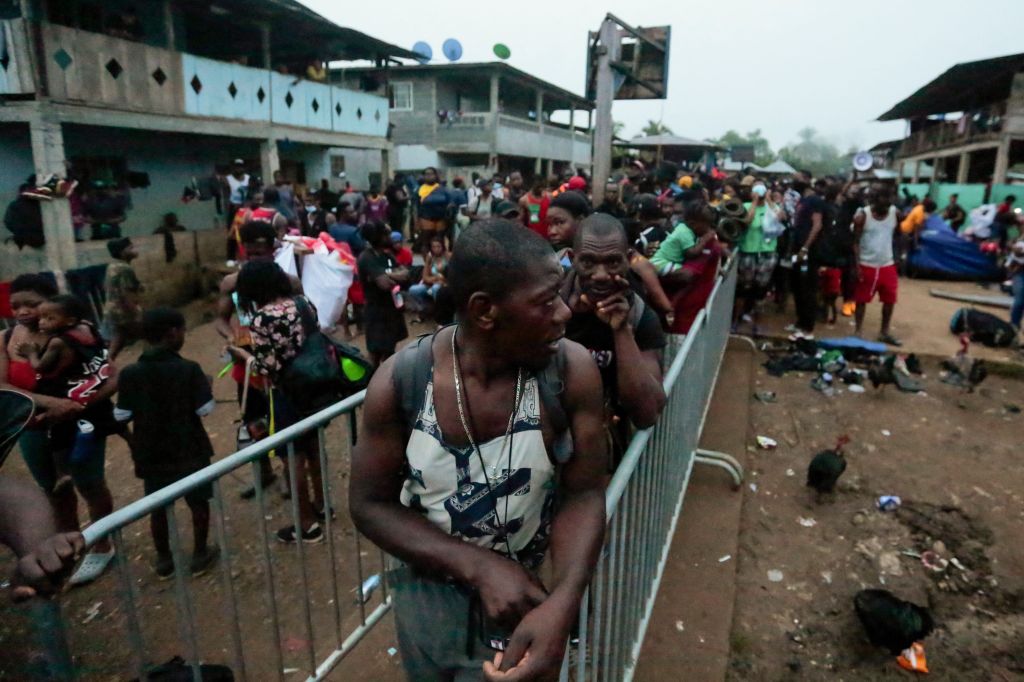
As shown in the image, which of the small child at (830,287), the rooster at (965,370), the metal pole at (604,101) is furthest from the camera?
the small child at (830,287)

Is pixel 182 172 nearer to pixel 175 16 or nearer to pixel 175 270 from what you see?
pixel 175 16

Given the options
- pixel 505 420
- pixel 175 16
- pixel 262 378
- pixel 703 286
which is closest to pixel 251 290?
pixel 262 378

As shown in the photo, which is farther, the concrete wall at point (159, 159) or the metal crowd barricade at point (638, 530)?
the concrete wall at point (159, 159)

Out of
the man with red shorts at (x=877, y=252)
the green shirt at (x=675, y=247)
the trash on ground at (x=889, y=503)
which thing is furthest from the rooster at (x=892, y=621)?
the man with red shorts at (x=877, y=252)

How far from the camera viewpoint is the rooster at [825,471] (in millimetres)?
4520

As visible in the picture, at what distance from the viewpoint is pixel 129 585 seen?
5.49 ft

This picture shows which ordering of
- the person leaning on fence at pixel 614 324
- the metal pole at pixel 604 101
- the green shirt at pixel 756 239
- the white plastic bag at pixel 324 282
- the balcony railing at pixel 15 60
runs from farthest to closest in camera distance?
the balcony railing at pixel 15 60, the metal pole at pixel 604 101, the green shirt at pixel 756 239, the white plastic bag at pixel 324 282, the person leaning on fence at pixel 614 324

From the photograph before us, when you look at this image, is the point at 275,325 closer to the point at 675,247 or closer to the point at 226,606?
the point at 226,606

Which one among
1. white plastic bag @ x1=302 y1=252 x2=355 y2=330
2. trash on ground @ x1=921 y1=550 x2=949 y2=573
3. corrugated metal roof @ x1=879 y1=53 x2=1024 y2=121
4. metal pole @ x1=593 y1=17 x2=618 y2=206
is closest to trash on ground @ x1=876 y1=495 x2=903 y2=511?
trash on ground @ x1=921 y1=550 x2=949 y2=573

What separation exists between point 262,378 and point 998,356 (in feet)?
26.6

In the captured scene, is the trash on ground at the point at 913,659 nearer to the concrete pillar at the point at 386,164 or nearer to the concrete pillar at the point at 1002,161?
the concrete pillar at the point at 386,164

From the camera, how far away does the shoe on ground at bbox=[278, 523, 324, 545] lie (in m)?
4.03

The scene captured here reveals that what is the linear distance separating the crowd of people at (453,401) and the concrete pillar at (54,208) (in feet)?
14.1

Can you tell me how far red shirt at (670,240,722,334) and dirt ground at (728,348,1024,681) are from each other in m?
1.30
